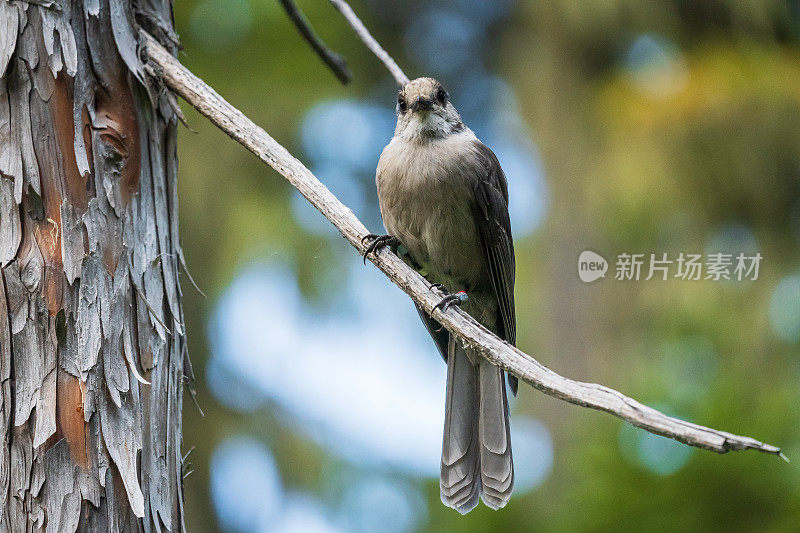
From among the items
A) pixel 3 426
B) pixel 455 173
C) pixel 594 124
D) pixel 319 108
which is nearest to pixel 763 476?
pixel 455 173

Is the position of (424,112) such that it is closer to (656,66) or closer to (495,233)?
(495,233)

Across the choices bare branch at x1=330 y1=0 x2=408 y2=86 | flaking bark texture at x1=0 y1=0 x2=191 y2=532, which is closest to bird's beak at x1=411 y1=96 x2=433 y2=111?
bare branch at x1=330 y1=0 x2=408 y2=86

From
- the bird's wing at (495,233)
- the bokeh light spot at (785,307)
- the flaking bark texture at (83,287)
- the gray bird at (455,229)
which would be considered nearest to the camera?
the flaking bark texture at (83,287)

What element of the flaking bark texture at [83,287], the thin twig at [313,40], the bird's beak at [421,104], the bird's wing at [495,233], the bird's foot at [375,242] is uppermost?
the bird's beak at [421,104]

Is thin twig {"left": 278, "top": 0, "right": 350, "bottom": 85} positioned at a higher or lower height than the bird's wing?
higher

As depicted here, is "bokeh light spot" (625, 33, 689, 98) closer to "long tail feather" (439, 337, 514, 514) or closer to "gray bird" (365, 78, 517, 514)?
"gray bird" (365, 78, 517, 514)

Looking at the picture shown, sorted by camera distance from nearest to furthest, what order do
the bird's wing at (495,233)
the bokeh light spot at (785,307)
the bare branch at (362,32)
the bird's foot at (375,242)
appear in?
the bird's foot at (375,242) → the bare branch at (362,32) → the bird's wing at (495,233) → the bokeh light spot at (785,307)

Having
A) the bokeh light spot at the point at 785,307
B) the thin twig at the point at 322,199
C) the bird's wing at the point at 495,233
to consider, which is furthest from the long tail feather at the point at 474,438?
the bokeh light spot at the point at 785,307

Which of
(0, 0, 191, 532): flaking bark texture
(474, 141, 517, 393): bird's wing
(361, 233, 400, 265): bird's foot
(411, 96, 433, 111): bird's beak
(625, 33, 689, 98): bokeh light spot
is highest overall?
(625, 33, 689, 98): bokeh light spot

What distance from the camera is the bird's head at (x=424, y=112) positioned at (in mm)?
3254

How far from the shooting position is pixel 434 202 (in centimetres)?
311

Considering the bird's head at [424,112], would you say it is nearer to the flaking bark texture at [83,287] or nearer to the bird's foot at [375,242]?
the bird's foot at [375,242]

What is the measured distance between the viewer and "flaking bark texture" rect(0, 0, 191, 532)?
1858mm

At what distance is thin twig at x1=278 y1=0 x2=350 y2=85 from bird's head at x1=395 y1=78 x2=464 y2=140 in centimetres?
35
